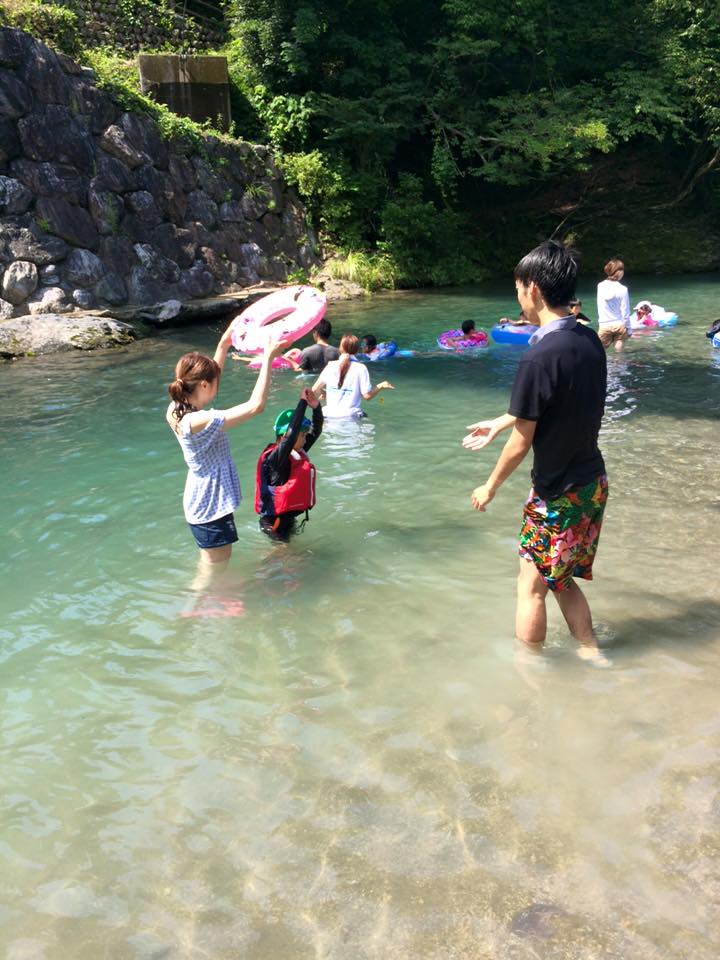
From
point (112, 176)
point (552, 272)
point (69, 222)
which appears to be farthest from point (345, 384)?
point (112, 176)

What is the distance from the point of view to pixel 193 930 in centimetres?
284

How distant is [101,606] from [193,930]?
2.88 meters

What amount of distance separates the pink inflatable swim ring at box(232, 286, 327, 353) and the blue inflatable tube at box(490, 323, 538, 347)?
9090mm

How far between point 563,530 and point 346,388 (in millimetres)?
5615

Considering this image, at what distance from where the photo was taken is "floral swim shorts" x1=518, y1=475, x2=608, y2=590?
4008mm

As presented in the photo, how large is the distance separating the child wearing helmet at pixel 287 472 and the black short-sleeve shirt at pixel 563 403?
1956mm

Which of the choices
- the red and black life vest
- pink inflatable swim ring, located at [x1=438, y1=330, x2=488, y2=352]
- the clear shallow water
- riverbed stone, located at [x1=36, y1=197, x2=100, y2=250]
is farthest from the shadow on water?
riverbed stone, located at [x1=36, y1=197, x2=100, y2=250]

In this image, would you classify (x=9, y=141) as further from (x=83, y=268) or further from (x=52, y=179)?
(x=83, y=268)

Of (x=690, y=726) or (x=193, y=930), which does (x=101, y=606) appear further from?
(x=690, y=726)

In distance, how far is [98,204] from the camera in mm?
19188

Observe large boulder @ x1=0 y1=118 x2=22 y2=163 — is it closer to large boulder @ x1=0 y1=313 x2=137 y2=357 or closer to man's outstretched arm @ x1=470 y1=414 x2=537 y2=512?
large boulder @ x1=0 y1=313 x2=137 y2=357

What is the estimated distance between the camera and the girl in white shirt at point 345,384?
9117 millimetres

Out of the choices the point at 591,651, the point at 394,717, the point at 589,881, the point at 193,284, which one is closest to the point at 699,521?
the point at 591,651

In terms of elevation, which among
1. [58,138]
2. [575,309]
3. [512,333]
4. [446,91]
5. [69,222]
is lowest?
[512,333]
